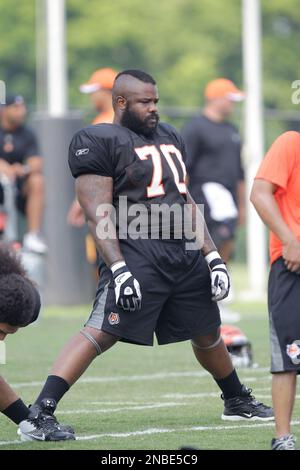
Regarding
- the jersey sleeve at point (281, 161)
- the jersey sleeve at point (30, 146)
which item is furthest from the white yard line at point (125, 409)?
the jersey sleeve at point (30, 146)

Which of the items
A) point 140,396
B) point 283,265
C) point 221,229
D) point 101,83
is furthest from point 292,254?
point 221,229

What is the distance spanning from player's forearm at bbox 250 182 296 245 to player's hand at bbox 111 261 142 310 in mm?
836

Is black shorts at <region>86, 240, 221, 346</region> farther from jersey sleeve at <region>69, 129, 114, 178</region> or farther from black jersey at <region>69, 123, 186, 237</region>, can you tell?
jersey sleeve at <region>69, 129, 114, 178</region>

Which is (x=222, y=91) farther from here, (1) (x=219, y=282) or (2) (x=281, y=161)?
(2) (x=281, y=161)

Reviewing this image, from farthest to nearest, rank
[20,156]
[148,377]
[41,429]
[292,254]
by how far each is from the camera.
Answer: [20,156], [148,377], [41,429], [292,254]

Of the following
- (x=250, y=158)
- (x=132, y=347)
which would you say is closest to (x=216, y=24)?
(x=250, y=158)

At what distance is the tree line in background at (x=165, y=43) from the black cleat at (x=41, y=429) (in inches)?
1061

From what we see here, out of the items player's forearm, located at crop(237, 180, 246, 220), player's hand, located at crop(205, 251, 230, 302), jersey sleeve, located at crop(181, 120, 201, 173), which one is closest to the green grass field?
player's hand, located at crop(205, 251, 230, 302)

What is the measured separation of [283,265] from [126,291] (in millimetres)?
863

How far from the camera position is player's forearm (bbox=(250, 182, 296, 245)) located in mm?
6043

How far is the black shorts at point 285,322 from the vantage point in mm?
6023

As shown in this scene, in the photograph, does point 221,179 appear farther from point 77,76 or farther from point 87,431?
point 77,76

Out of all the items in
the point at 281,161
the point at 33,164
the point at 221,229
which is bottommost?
the point at 221,229

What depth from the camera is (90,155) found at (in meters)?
6.80
